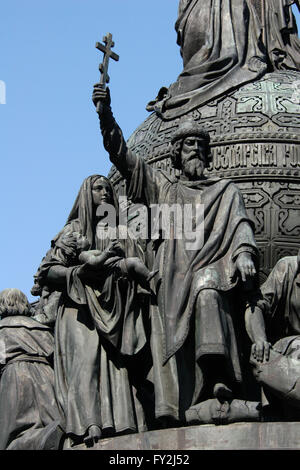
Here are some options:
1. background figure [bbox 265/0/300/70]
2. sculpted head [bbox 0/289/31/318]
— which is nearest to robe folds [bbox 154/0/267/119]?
background figure [bbox 265/0/300/70]

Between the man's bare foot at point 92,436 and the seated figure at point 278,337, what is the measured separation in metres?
1.99

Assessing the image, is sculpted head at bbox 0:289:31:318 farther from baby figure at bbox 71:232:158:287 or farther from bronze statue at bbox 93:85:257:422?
bronze statue at bbox 93:85:257:422

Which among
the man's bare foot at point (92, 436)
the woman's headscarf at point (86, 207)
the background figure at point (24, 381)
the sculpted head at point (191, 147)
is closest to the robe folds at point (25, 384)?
the background figure at point (24, 381)

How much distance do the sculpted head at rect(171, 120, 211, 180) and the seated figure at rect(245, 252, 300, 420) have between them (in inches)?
63.8

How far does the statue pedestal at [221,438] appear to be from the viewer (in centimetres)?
1858

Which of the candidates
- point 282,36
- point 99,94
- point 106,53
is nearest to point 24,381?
point 99,94

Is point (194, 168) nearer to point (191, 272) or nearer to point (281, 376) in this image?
point (191, 272)

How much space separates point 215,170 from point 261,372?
12.2 feet

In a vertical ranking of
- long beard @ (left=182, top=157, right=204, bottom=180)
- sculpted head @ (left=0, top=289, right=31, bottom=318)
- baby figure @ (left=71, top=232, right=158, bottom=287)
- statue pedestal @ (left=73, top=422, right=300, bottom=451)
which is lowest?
statue pedestal @ (left=73, top=422, right=300, bottom=451)

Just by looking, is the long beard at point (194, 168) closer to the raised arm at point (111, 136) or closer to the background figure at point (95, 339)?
the raised arm at point (111, 136)

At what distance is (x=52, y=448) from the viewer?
19781mm

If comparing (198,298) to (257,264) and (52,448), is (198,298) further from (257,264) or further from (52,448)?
(52,448)

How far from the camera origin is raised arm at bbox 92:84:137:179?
67.1 feet
